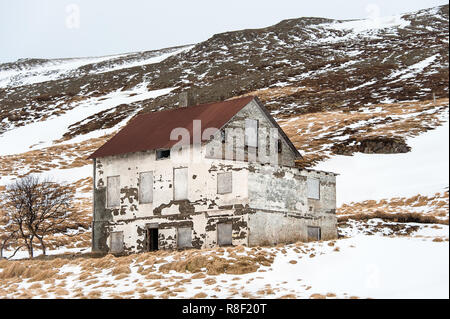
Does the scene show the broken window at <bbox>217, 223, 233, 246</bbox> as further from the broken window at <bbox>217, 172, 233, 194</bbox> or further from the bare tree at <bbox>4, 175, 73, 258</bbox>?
the bare tree at <bbox>4, 175, 73, 258</bbox>

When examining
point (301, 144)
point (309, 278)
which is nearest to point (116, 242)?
point (309, 278)

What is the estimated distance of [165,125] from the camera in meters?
41.7

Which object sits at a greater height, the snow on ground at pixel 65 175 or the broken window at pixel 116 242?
the snow on ground at pixel 65 175

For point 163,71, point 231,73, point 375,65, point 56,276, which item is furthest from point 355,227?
point 163,71

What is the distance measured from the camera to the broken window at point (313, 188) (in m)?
38.3

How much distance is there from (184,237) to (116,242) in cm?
506

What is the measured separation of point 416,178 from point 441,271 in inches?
1327

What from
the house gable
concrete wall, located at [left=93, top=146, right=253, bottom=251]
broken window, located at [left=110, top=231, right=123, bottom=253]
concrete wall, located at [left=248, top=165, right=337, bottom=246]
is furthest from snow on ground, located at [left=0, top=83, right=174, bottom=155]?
concrete wall, located at [left=248, top=165, right=337, bottom=246]

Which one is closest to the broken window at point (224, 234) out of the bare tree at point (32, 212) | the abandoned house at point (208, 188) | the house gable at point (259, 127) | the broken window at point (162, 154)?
the abandoned house at point (208, 188)

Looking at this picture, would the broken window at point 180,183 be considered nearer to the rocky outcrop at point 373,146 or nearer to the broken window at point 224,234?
the broken window at point 224,234

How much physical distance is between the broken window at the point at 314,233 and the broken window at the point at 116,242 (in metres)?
A: 10.9

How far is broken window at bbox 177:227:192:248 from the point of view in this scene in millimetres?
36344

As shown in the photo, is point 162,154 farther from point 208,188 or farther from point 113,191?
point 208,188

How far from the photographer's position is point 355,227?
43188 millimetres
